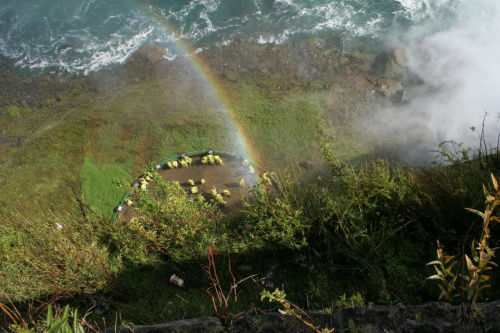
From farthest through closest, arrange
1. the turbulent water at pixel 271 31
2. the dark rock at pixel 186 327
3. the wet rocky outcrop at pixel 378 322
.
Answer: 1. the turbulent water at pixel 271 31
2. the dark rock at pixel 186 327
3. the wet rocky outcrop at pixel 378 322

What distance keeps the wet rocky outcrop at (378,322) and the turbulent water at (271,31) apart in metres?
7.59

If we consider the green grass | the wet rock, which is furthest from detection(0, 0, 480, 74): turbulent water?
the green grass

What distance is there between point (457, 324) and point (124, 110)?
9117mm

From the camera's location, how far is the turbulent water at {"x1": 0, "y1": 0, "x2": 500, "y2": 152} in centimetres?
985

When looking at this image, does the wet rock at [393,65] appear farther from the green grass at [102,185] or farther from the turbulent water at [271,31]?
the green grass at [102,185]

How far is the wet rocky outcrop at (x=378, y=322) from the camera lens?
2.02 m

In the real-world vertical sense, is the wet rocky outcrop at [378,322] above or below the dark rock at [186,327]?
above

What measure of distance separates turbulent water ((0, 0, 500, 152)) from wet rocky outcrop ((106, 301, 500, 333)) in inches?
299

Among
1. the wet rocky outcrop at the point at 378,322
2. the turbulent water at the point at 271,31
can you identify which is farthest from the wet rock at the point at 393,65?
the wet rocky outcrop at the point at 378,322

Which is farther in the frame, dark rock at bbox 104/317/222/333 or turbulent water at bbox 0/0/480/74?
turbulent water at bbox 0/0/480/74

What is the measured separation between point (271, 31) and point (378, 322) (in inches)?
470

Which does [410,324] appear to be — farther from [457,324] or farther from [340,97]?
[340,97]

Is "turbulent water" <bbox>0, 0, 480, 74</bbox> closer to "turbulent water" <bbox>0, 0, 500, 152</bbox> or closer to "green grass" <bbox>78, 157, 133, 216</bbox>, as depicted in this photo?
"turbulent water" <bbox>0, 0, 500, 152</bbox>

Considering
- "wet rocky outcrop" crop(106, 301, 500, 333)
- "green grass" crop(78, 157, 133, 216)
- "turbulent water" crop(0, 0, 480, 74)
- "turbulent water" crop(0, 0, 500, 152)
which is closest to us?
"wet rocky outcrop" crop(106, 301, 500, 333)
